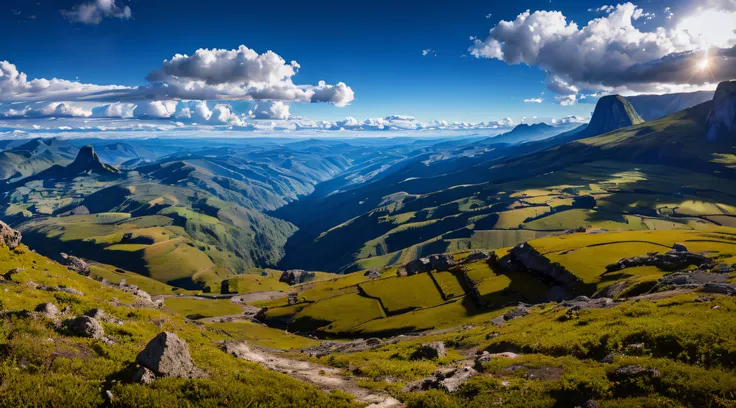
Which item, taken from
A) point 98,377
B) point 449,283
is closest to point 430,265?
point 449,283

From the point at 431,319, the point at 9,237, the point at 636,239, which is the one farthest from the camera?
the point at 636,239

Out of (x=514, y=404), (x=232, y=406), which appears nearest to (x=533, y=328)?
(x=514, y=404)

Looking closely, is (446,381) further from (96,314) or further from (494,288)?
(494,288)

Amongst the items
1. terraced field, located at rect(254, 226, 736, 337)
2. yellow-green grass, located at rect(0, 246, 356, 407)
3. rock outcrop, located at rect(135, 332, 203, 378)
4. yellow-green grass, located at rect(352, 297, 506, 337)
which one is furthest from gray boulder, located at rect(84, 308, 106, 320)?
terraced field, located at rect(254, 226, 736, 337)

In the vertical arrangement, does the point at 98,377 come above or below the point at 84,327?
below

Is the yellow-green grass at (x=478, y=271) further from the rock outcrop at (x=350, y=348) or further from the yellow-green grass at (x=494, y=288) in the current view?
the rock outcrop at (x=350, y=348)

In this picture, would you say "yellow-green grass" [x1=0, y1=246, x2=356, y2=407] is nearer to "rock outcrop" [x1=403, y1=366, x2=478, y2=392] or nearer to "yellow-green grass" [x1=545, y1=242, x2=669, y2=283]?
"rock outcrop" [x1=403, y1=366, x2=478, y2=392]
